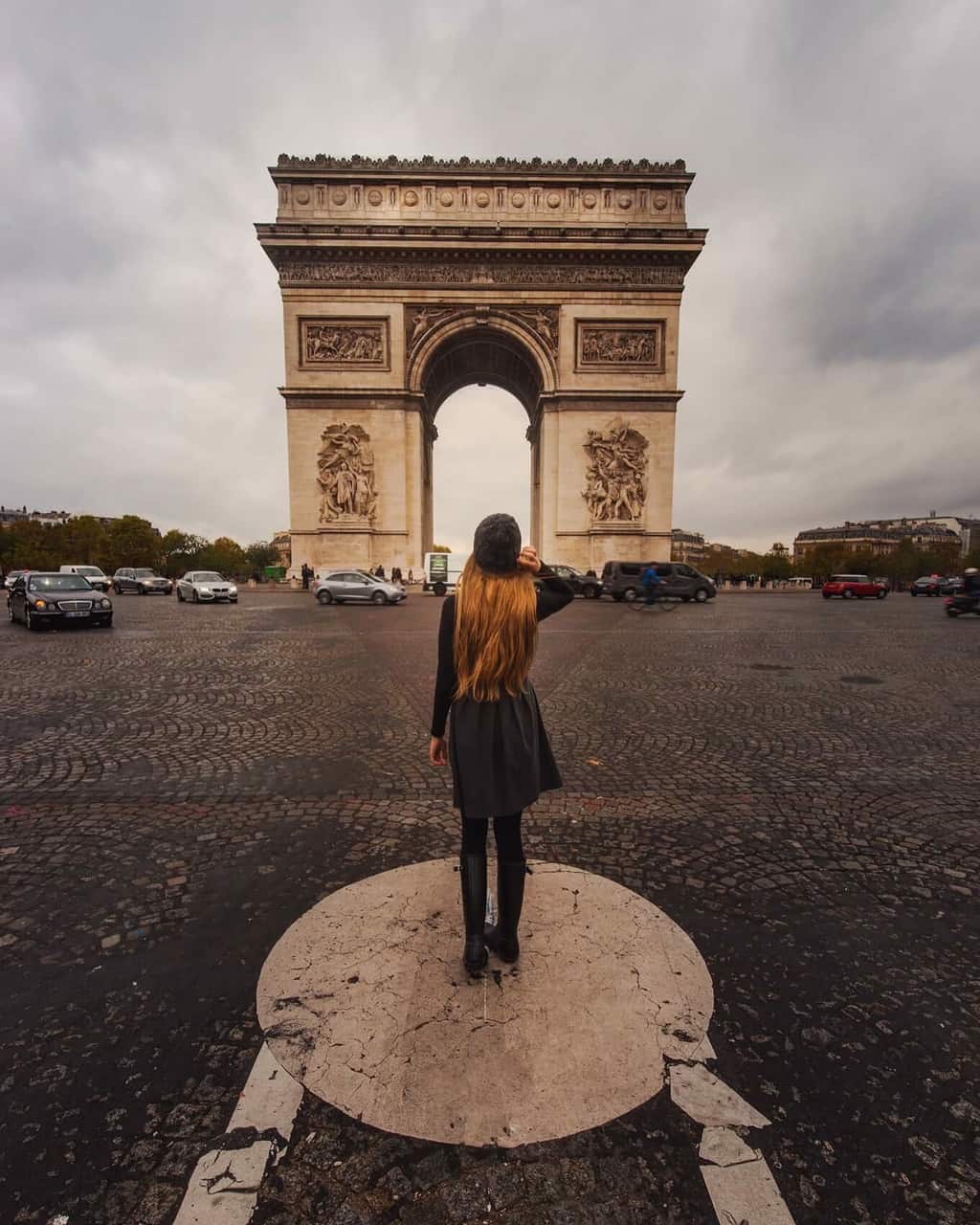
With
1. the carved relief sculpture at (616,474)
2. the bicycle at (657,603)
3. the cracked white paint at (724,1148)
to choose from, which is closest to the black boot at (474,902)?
the cracked white paint at (724,1148)

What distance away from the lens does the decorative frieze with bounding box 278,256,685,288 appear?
2972 cm

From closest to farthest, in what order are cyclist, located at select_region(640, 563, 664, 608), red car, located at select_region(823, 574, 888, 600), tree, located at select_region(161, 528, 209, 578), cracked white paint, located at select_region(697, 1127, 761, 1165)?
cracked white paint, located at select_region(697, 1127, 761, 1165) < cyclist, located at select_region(640, 563, 664, 608) < red car, located at select_region(823, 574, 888, 600) < tree, located at select_region(161, 528, 209, 578)

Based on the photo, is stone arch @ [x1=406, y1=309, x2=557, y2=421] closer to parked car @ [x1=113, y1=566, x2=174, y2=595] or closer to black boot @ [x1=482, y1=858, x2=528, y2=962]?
parked car @ [x1=113, y1=566, x2=174, y2=595]

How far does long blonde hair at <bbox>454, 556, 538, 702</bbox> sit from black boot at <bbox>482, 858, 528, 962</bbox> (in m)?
0.66

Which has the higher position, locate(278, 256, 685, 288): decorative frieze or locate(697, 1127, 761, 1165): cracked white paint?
locate(278, 256, 685, 288): decorative frieze

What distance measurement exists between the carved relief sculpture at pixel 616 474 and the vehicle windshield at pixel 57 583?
22.3m

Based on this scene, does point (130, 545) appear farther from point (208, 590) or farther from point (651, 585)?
point (651, 585)

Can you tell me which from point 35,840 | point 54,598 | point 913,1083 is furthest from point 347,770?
point 54,598

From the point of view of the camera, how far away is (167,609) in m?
20.2

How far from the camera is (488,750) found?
217cm

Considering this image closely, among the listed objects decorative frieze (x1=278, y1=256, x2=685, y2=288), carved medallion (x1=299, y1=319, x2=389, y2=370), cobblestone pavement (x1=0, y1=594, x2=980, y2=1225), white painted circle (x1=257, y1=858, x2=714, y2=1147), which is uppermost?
decorative frieze (x1=278, y1=256, x2=685, y2=288)

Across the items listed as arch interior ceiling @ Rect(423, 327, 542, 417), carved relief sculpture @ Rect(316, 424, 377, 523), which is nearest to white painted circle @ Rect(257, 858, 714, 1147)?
carved relief sculpture @ Rect(316, 424, 377, 523)

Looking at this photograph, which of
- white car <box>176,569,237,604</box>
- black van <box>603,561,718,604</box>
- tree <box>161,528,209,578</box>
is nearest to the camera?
white car <box>176,569,237,604</box>

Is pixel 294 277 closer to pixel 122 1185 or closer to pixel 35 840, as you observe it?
pixel 35 840
